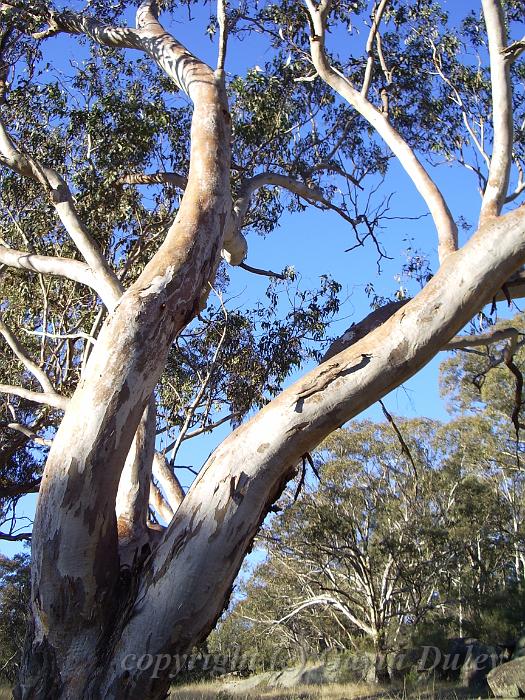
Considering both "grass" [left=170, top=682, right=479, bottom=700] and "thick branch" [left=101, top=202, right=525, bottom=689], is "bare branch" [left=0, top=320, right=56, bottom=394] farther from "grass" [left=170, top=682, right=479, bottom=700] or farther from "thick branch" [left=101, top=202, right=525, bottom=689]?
"grass" [left=170, top=682, right=479, bottom=700]

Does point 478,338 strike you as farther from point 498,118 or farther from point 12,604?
point 12,604

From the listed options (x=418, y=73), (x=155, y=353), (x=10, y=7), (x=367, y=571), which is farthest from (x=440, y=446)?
(x=155, y=353)

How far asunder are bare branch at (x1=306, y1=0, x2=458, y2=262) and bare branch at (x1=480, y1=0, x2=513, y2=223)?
0.21 metres

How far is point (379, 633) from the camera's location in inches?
571

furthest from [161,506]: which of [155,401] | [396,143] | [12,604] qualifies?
[12,604]

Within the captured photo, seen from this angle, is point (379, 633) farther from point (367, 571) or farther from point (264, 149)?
point (264, 149)

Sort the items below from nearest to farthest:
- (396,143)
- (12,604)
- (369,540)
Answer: (396,143) → (369,540) → (12,604)

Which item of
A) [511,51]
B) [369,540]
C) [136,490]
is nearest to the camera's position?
[136,490]

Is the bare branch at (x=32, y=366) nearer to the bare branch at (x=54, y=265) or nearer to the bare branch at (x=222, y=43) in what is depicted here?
the bare branch at (x=54, y=265)

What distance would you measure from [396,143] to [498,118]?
0.76 meters

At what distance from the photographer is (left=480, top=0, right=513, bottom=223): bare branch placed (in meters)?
3.54

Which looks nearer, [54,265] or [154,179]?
[54,265]

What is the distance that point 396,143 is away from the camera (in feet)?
14.4

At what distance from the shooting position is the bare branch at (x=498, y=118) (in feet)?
11.6
